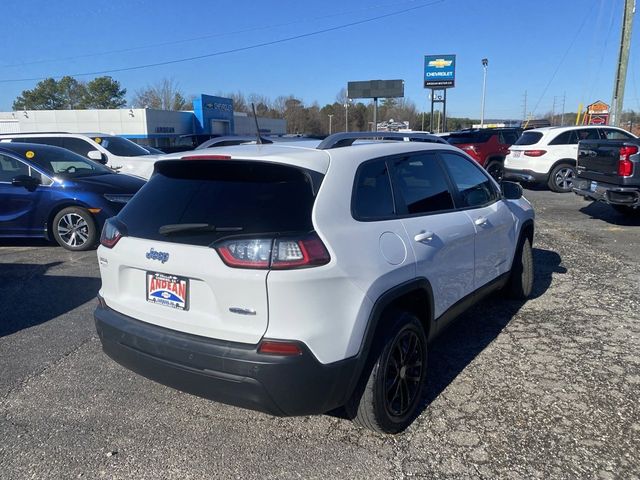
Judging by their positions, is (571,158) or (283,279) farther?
(571,158)

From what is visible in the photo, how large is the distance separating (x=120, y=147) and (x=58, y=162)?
3928 millimetres

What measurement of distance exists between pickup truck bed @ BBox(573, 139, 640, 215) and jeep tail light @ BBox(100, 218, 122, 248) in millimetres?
8356

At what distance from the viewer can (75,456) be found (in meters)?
2.75

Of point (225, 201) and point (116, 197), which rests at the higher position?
point (225, 201)

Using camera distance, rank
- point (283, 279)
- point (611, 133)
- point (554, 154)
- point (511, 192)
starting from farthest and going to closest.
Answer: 1. point (611, 133)
2. point (554, 154)
3. point (511, 192)
4. point (283, 279)

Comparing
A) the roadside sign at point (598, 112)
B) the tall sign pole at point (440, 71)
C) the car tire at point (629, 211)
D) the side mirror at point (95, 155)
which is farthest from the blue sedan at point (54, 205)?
the tall sign pole at point (440, 71)

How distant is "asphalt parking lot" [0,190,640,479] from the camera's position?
8.77 feet

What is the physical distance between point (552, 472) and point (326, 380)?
128cm

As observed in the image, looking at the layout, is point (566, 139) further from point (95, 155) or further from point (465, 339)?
point (95, 155)

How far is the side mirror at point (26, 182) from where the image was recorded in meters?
7.29

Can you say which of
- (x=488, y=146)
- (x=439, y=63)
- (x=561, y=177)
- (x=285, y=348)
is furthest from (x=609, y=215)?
(x=439, y=63)

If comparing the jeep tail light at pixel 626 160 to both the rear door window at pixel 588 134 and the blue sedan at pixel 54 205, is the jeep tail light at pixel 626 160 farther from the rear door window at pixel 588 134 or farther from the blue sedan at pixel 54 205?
the blue sedan at pixel 54 205

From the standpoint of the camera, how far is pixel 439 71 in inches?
1797

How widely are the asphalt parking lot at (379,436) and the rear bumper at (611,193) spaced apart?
429 centimetres
